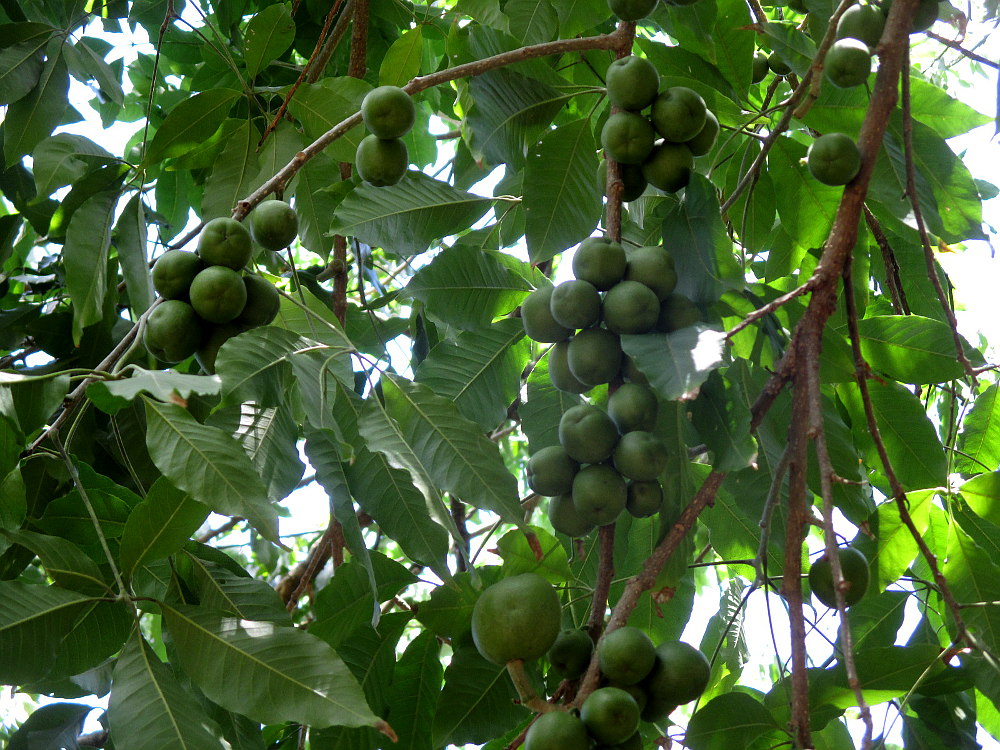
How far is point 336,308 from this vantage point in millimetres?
2598

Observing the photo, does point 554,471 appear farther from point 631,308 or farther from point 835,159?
point 835,159

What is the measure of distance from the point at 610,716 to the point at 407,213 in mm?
1065

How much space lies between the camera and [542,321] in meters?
1.66

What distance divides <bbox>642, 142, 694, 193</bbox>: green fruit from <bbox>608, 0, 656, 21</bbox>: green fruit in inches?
9.4

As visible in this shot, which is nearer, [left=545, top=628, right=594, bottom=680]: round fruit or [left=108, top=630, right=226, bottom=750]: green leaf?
[left=108, top=630, right=226, bottom=750]: green leaf

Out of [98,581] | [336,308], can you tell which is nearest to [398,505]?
[98,581]

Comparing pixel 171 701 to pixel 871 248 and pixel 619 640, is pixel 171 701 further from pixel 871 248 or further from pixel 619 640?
pixel 871 248

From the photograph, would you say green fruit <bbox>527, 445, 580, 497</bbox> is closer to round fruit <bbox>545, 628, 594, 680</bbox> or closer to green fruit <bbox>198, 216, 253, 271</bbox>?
round fruit <bbox>545, 628, 594, 680</bbox>

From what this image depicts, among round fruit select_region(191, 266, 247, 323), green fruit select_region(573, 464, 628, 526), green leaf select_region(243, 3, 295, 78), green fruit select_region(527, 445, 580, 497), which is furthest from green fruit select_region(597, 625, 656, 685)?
green leaf select_region(243, 3, 295, 78)

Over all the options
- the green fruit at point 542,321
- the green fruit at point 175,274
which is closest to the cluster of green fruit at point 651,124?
the green fruit at point 542,321

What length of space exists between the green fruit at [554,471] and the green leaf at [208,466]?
0.46 meters

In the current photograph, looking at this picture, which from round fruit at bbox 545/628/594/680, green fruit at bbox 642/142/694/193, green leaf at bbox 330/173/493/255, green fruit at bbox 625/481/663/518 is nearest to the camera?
round fruit at bbox 545/628/594/680

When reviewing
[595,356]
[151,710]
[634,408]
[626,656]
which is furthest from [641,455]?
[151,710]

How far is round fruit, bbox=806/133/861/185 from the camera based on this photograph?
1.55m
